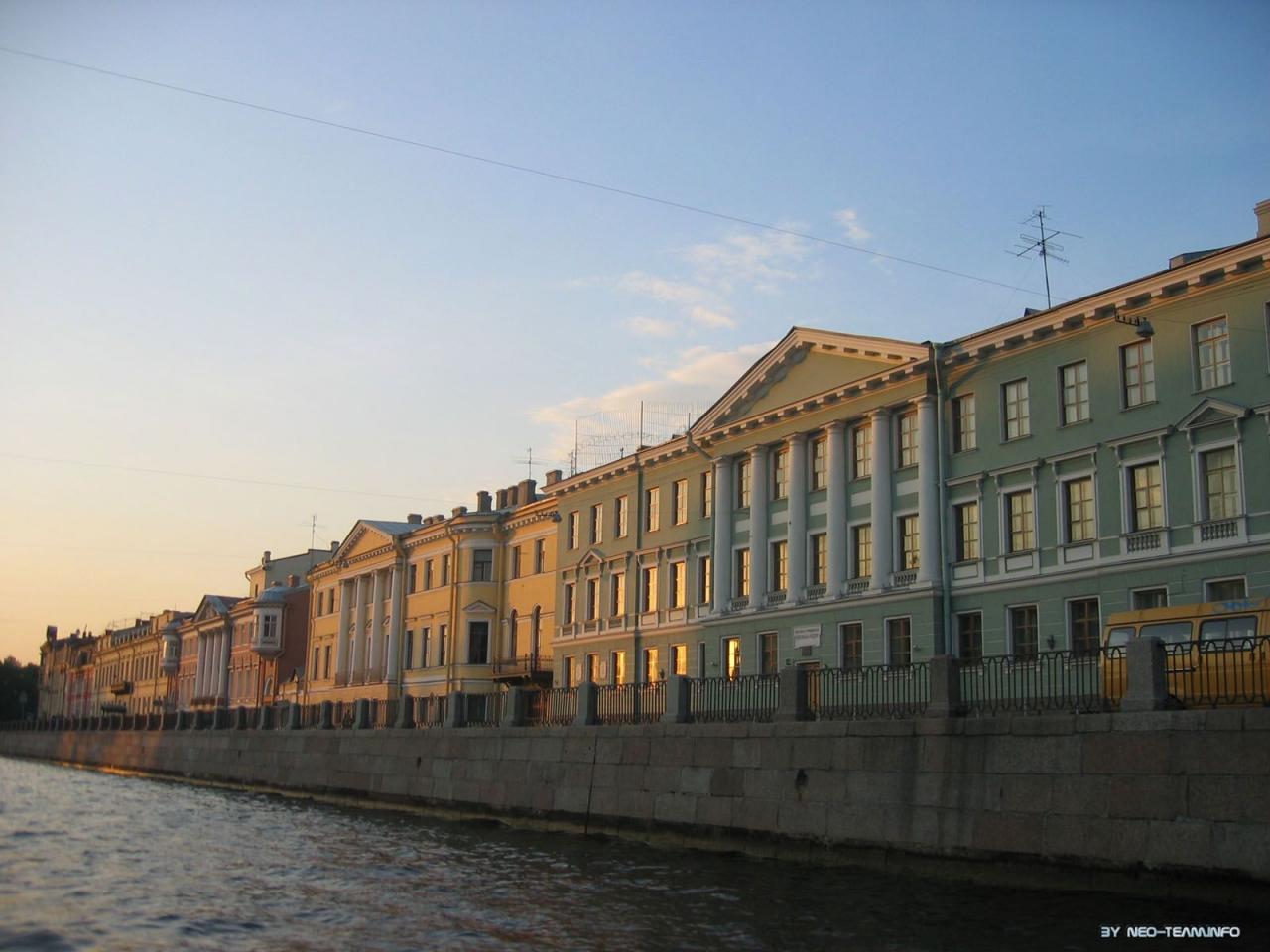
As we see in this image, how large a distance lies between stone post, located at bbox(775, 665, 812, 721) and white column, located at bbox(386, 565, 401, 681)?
3967cm

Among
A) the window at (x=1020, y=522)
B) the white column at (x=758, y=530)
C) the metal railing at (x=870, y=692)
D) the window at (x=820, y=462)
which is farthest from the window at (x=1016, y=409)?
the metal railing at (x=870, y=692)

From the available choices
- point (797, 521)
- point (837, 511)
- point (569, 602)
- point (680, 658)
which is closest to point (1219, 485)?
point (837, 511)

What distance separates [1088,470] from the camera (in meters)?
28.9

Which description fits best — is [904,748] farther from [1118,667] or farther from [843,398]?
[843,398]

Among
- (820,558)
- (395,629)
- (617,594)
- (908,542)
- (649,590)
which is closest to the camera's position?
(908,542)

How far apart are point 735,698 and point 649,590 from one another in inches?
707

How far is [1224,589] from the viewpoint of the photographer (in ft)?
85.0

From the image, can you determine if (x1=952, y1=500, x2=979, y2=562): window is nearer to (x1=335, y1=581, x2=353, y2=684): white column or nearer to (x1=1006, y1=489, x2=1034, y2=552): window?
(x1=1006, y1=489, x2=1034, y2=552): window

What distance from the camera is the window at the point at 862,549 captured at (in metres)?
34.4

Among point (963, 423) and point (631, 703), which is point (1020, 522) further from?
point (631, 703)

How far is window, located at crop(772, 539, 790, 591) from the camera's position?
122 feet

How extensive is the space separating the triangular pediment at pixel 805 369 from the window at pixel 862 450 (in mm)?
1300

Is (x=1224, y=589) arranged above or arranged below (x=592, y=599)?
below

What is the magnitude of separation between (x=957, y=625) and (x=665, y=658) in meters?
12.1
